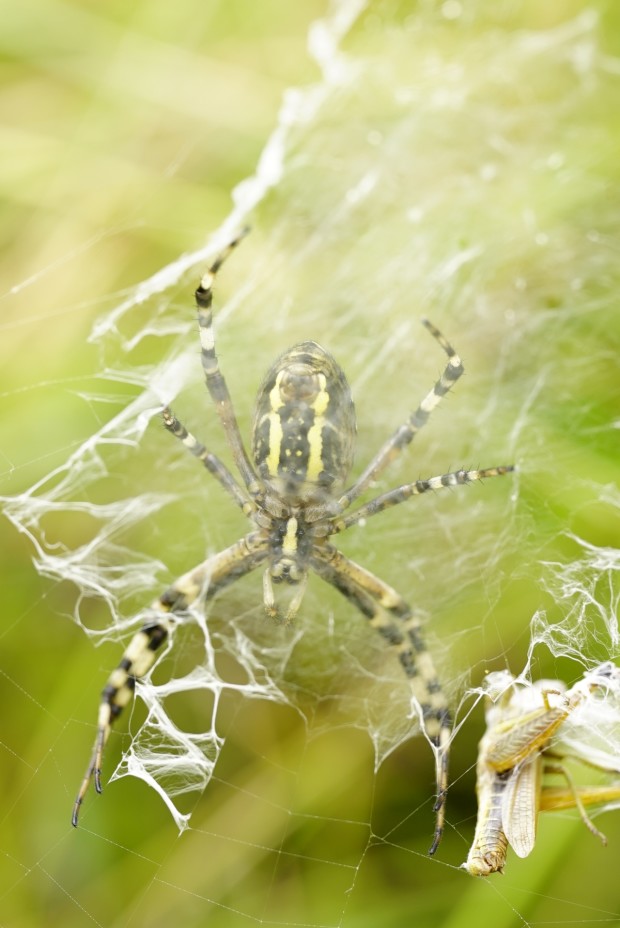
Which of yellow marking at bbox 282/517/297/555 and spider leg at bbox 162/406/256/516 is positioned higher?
spider leg at bbox 162/406/256/516

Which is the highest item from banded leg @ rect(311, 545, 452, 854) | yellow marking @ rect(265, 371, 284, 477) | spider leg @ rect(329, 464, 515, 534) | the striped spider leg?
yellow marking @ rect(265, 371, 284, 477)

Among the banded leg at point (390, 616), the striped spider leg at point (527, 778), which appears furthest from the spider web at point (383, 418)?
the striped spider leg at point (527, 778)

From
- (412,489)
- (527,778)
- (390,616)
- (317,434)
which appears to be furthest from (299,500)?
(527,778)

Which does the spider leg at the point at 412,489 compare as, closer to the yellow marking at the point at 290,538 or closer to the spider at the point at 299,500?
the spider at the point at 299,500

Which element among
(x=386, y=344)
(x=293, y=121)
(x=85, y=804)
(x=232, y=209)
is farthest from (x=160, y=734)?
(x=293, y=121)

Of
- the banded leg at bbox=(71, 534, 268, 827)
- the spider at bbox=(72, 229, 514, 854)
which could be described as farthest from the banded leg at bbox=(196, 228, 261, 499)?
the banded leg at bbox=(71, 534, 268, 827)

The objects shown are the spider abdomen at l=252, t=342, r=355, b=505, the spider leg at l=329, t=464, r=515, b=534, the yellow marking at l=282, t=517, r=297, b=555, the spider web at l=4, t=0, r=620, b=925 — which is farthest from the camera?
the spider web at l=4, t=0, r=620, b=925

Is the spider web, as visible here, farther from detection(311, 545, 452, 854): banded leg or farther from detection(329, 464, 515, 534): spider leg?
A: detection(329, 464, 515, 534): spider leg
